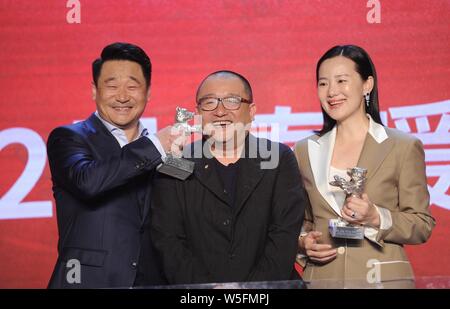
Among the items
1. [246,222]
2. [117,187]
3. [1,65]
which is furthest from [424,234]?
[1,65]

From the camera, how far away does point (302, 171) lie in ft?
8.41

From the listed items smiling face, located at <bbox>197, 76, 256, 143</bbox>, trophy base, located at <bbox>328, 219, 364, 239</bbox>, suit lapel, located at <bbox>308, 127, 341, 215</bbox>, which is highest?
smiling face, located at <bbox>197, 76, 256, 143</bbox>

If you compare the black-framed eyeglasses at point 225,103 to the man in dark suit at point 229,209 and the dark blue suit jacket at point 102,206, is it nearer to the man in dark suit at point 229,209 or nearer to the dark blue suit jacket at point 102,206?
the man in dark suit at point 229,209

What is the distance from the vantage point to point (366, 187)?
2412 millimetres

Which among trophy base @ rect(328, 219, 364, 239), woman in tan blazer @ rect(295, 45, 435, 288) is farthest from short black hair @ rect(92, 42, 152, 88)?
trophy base @ rect(328, 219, 364, 239)

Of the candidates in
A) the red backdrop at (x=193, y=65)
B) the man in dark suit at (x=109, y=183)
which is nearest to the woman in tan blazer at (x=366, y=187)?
the man in dark suit at (x=109, y=183)

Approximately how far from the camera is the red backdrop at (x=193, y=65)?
350 cm

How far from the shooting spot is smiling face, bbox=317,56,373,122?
2521 millimetres

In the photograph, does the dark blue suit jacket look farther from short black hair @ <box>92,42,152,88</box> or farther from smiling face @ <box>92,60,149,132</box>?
short black hair @ <box>92,42,152,88</box>

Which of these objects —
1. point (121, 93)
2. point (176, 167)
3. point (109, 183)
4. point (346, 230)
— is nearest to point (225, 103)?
point (176, 167)
